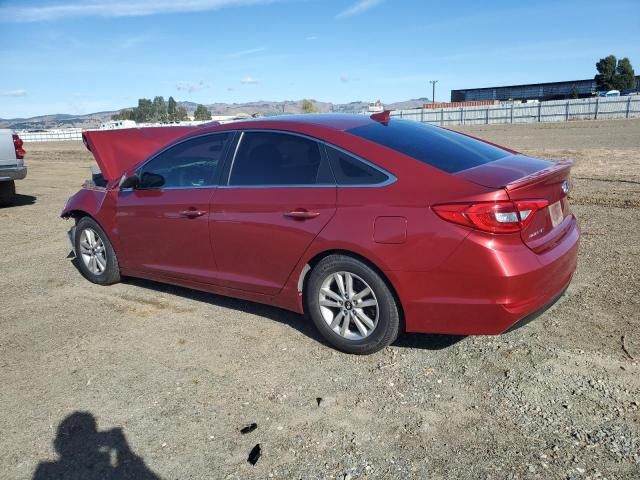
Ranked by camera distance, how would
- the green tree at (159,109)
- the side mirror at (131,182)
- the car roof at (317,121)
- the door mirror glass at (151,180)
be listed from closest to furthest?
the car roof at (317,121) → the door mirror glass at (151,180) → the side mirror at (131,182) → the green tree at (159,109)

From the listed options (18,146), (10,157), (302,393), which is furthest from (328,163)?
(18,146)

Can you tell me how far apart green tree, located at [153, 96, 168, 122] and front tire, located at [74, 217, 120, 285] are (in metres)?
123

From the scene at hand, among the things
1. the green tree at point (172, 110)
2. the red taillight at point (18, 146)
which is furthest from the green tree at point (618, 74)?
the red taillight at point (18, 146)

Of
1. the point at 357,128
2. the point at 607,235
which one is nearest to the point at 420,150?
the point at 357,128

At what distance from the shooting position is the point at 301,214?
3975mm

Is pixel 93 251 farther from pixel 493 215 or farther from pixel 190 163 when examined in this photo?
pixel 493 215

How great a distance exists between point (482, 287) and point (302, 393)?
1.30 meters

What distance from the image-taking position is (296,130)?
4254 millimetres

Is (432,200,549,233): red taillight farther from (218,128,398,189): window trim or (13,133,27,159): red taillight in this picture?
(13,133,27,159): red taillight

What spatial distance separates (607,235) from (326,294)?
13.9 feet

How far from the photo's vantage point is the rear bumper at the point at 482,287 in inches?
130

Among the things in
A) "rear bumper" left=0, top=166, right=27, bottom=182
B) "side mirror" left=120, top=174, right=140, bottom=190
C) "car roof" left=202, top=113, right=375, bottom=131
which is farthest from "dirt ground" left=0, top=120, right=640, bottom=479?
"rear bumper" left=0, top=166, right=27, bottom=182

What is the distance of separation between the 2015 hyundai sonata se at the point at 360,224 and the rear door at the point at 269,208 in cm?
1

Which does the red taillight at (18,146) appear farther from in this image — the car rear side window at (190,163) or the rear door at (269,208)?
the rear door at (269,208)
